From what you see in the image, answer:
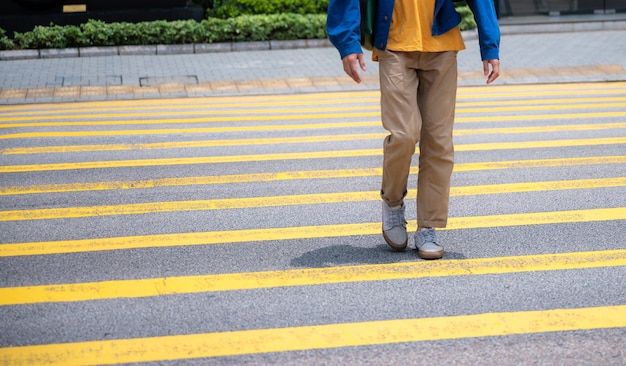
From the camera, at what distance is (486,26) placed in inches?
217

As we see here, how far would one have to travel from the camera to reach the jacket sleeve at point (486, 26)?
549cm

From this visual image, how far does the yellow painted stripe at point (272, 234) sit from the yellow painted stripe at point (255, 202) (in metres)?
0.74

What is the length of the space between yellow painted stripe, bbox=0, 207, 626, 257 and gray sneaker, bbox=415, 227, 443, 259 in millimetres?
620

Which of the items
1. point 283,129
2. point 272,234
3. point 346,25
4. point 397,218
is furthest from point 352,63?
point 283,129

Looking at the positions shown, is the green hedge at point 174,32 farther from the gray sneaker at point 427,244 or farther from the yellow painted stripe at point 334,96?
the gray sneaker at point 427,244

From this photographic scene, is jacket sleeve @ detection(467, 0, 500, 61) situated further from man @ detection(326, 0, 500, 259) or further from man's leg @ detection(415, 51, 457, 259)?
man's leg @ detection(415, 51, 457, 259)

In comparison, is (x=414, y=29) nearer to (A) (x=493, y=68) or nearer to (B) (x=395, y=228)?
(A) (x=493, y=68)

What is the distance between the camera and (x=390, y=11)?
5.36m

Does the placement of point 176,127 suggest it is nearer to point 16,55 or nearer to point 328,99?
point 328,99

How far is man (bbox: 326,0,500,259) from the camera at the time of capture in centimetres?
539

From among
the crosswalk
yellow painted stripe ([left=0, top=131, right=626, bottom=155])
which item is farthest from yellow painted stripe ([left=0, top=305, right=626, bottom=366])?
yellow painted stripe ([left=0, top=131, right=626, bottom=155])

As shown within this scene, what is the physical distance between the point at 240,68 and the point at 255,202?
969 cm

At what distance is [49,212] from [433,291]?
3035mm

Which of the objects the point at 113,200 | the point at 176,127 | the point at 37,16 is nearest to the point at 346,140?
the point at 176,127
